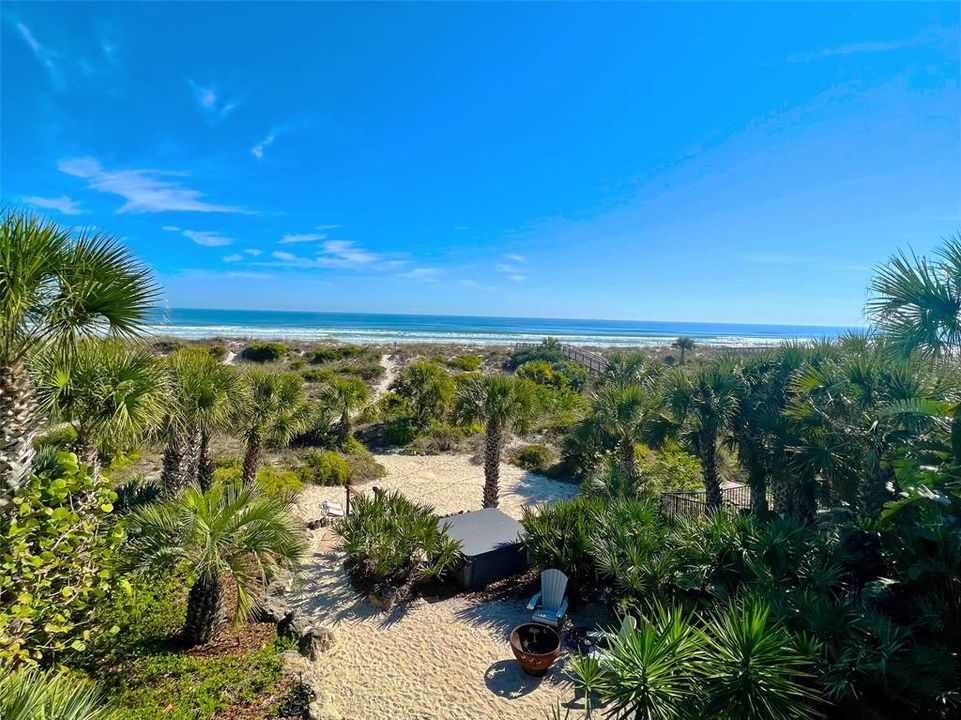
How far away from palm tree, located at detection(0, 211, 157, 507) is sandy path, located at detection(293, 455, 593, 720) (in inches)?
187

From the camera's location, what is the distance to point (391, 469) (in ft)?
56.4

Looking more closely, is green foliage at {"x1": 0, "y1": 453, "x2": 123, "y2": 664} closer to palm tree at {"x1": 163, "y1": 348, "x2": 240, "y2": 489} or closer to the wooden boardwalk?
palm tree at {"x1": 163, "y1": 348, "x2": 240, "y2": 489}

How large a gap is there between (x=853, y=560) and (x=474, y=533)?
655cm

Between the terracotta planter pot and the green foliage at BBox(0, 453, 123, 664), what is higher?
the green foliage at BBox(0, 453, 123, 664)

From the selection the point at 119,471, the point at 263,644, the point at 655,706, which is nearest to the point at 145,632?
the point at 263,644

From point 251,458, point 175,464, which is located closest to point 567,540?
point 175,464

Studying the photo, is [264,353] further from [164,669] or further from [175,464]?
[164,669]

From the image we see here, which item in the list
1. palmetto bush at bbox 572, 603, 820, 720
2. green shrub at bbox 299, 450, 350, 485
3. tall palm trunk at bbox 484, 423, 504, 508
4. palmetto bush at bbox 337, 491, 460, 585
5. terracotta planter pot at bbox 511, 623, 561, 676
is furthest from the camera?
green shrub at bbox 299, 450, 350, 485

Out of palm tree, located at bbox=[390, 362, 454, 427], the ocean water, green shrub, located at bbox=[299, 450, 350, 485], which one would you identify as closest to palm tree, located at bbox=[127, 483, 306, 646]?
green shrub, located at bbox=[299, 450, 350, 485]

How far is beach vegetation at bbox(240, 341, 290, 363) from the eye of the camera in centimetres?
4244

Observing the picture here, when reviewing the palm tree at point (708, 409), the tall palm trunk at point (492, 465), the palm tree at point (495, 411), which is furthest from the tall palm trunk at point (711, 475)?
the tall palm trunk at point (492, 465)

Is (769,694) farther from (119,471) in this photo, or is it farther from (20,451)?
(119,471)

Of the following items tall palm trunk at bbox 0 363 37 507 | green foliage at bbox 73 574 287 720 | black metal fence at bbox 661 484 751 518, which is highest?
tall palm trunk at bbox 0 363 37 507

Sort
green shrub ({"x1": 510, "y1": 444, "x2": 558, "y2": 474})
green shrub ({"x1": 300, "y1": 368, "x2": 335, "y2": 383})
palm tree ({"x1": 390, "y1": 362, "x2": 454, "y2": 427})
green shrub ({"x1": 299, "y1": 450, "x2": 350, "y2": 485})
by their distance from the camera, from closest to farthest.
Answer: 1. green shrub ({"x1": 299, "y1": 450, "x2": 350, "y2": 485})
2. green shrub ({"x1": 510, "y1": 444, "x2": 558, "y2": 474})
3. palm tree ({"x1": 390, "y1": 362, "x2": 454, "y2": 427})
4. green shrub ({"x1": 300, "y1": 368, "x2": 335, "y2": 383})
